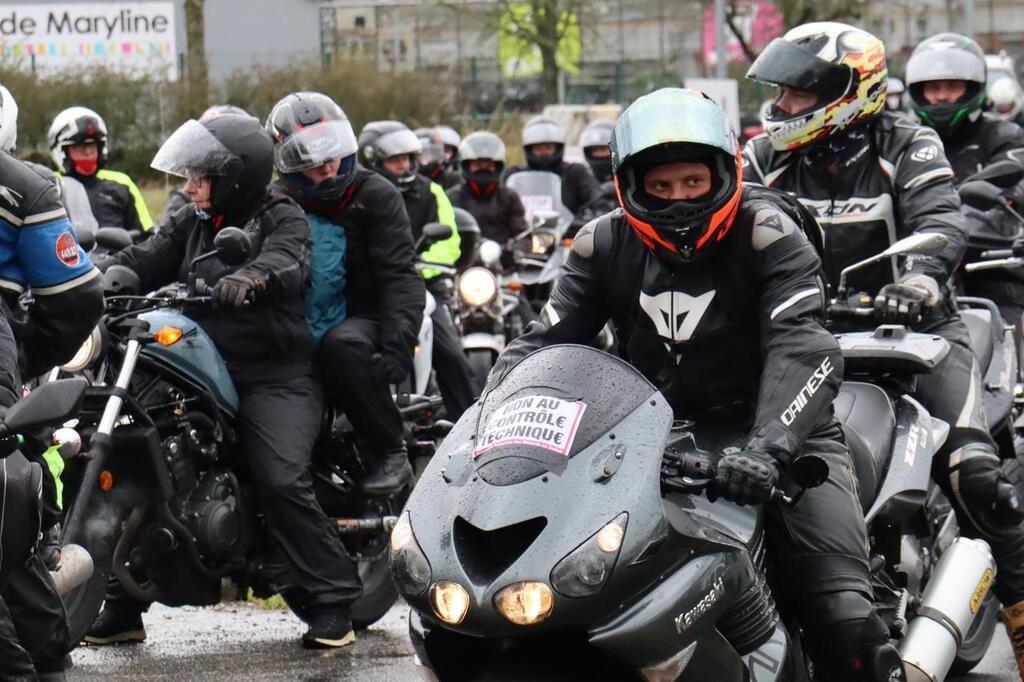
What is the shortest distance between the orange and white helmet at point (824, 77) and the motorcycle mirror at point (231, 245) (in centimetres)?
185

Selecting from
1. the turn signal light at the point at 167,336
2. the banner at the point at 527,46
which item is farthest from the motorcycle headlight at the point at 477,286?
the banner at the point at 527,46

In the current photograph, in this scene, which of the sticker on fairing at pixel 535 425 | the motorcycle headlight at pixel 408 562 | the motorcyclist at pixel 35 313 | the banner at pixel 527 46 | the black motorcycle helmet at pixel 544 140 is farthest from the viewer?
the banner at pixel 527 46

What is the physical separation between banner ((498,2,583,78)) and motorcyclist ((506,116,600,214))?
2766cm

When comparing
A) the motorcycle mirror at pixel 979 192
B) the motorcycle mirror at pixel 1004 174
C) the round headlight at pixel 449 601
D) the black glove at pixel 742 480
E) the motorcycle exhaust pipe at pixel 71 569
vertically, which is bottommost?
the motorcycle exhaust pipe at pixel 71 569

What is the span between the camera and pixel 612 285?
203 inches

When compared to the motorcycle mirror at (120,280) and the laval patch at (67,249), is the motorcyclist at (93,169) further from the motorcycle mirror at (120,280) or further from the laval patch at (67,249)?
the laval patch at (67,249)

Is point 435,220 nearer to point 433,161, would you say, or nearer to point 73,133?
point 73,133

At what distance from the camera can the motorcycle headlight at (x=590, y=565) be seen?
3.93m

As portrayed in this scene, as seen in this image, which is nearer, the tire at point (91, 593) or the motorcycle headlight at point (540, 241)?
the tire at point (91, 593)

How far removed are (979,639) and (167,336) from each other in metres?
3.04

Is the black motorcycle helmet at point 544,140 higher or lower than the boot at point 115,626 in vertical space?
higher

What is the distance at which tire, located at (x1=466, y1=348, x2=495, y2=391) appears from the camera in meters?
11.7

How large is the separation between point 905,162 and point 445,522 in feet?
11.0

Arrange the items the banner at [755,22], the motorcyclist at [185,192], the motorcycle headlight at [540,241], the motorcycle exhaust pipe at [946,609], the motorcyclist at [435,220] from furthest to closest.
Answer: the banner at [755,22] < the motorcycle headlight at [540,241] < the motorcyclist at [435,220] < the motorcyclist at [185,192] < the motorcycle exhaust pipe at [946,609]
